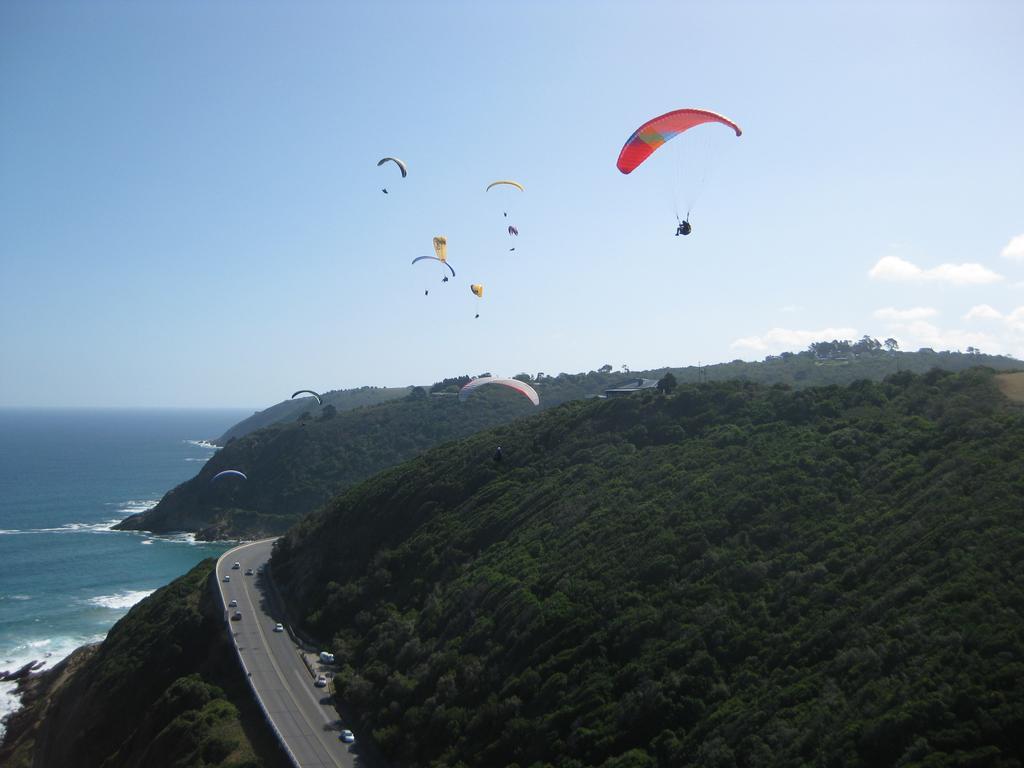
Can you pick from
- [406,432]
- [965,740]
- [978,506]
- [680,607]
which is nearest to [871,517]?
[978,506]

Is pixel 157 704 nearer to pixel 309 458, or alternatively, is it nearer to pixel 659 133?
pixel 659 133

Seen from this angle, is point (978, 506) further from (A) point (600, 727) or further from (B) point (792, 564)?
(A) point (600, 727)

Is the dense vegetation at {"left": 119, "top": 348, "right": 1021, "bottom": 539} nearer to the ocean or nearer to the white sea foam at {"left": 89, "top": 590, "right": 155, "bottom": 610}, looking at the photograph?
the ocean

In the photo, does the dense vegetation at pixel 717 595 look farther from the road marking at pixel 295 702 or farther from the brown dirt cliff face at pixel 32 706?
the brown dirt cliff face at pixel 32 706

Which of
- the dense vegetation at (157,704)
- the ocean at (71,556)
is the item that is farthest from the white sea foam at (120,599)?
the dense vegetation at (157,704)

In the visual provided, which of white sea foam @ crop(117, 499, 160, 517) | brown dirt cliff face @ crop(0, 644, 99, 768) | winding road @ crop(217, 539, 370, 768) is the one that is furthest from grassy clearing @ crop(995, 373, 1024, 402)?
white sea foam @ crop(117, 499, 160, 517)
